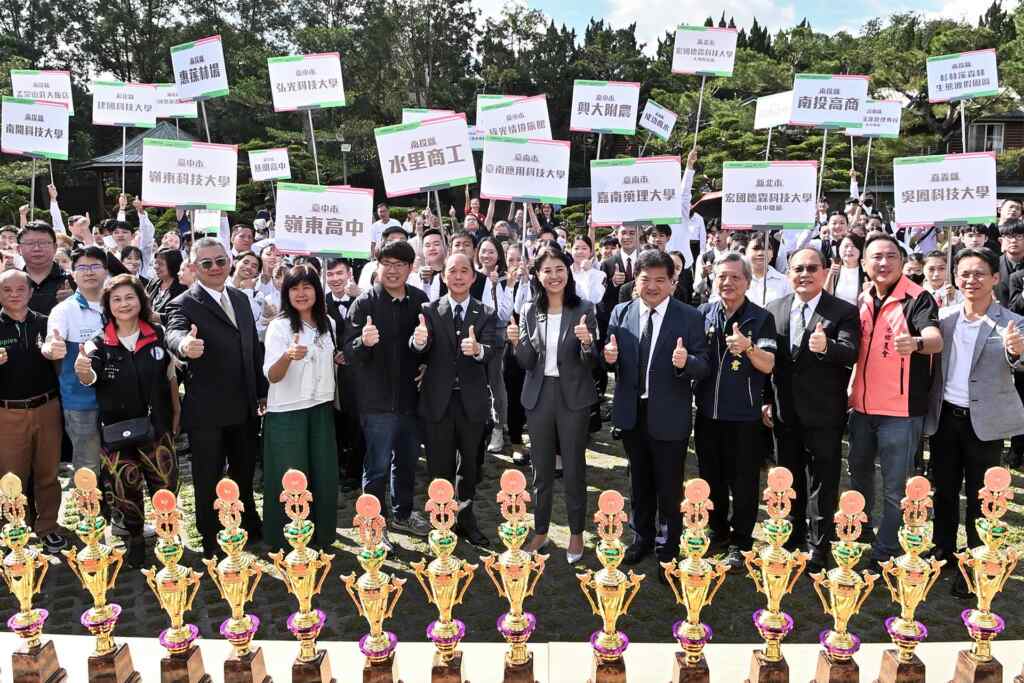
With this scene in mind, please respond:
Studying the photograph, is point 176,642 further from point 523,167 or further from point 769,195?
point 769,195

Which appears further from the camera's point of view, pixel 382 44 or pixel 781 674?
pixel 382 44

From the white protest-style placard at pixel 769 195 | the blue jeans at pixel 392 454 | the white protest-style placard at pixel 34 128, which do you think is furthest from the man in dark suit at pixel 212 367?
the white protest-style placard at pixel 34 128

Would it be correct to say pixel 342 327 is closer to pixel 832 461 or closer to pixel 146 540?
pixel 146 540

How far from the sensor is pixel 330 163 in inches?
1109

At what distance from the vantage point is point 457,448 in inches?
196

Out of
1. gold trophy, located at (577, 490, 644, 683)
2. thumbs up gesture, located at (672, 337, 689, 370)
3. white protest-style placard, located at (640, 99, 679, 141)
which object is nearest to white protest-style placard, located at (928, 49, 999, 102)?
white protest-style placard, located at (640, 99, 679, 141)

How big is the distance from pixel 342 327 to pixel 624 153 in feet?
108

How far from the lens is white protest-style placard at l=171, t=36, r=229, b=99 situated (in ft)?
31.0

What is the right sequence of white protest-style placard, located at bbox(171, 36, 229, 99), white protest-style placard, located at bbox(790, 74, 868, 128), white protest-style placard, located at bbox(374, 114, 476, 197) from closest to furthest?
white protest-style placard, located at bbox(374, 114, 476, 197) < white protest-style placard, located at bbox(790, 74, 868, 128) < white protest-style placard, located at bbox(171, 36, 229, 99)

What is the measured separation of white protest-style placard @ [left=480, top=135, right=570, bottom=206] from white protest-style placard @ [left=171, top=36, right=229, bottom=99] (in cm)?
486

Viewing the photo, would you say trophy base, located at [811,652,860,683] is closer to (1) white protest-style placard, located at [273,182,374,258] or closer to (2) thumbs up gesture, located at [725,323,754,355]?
(2) thumbs up gesture, located at [725,323,754,355]

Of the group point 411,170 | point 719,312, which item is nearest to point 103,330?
point 411,170

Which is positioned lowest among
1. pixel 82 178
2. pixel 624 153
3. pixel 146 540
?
pixel 146 540

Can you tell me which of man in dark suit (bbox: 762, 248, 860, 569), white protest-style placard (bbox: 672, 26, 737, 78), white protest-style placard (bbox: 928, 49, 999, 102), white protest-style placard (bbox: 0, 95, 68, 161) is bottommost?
man in dark suit (bbox: 762, 248, 860, 569)
